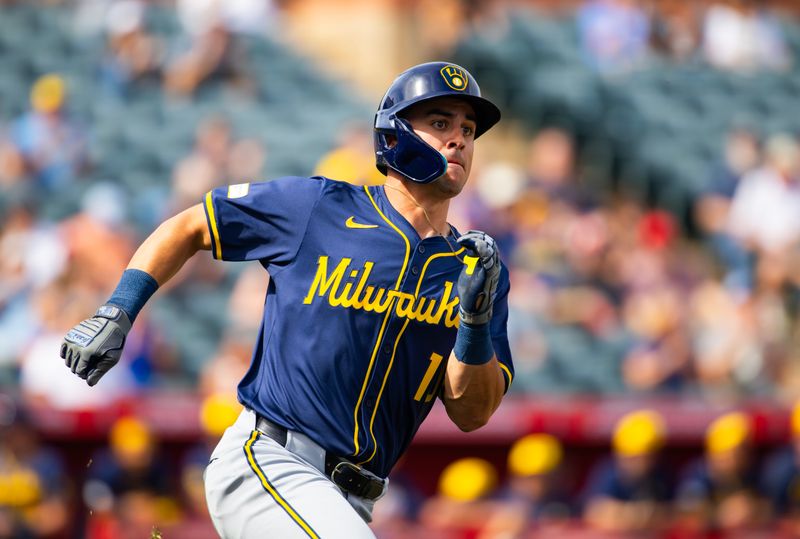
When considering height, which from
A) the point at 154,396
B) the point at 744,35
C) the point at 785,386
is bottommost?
the point at 154,396

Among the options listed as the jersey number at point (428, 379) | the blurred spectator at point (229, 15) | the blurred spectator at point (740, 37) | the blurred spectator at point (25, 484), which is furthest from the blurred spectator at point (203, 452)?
the blurred spectator at point (740, 37)

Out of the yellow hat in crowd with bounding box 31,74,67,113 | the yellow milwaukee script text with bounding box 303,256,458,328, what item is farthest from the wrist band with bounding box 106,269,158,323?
the yellow hat in crowd with bounding box 31,74,67,113

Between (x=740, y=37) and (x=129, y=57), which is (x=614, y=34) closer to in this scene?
(x=740, y=37)

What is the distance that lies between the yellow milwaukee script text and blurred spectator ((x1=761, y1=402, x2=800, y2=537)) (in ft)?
17.9

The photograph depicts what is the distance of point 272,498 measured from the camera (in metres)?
4.07

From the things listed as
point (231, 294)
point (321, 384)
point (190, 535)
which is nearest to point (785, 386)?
point (231, 294)

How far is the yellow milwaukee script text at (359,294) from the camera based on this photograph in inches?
169

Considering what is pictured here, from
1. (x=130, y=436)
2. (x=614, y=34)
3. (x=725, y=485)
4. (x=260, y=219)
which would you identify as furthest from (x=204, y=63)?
(x=260, y=219)

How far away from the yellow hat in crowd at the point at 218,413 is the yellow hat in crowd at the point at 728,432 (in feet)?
10.3

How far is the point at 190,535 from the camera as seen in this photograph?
314 inches

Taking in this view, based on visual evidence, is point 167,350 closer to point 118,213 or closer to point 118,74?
point 118,213

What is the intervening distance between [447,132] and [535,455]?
4.53 metres

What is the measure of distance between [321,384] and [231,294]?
586cm

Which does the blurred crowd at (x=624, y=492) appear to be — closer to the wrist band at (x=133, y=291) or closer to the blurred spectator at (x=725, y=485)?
the blurred spectator at (x=725, y=485)
